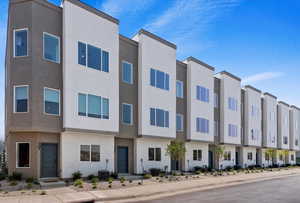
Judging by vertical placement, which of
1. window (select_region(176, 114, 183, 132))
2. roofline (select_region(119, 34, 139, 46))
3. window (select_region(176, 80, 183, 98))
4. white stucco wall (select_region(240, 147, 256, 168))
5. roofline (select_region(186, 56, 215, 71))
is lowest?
white stucco wall (select_region(240, 147, 256, 168))

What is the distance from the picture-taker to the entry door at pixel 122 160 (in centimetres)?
2598

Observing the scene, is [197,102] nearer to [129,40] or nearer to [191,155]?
[191,155]

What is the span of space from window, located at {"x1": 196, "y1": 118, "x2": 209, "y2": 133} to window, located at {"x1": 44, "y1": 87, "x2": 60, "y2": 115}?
17906 mm

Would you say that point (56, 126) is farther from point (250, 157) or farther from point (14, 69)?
point (250, 157)

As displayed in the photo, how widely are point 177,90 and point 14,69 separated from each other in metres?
17.4

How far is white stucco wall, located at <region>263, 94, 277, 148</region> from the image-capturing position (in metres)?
51.2

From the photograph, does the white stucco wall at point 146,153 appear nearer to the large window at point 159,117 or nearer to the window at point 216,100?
the large window at point 159,117

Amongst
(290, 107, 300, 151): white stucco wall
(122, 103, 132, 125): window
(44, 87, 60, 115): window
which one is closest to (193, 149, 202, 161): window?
(122, 103, 132, 125): window

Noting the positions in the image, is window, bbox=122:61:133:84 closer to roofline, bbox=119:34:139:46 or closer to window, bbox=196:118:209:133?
roofline, bbox=119:34:139:46

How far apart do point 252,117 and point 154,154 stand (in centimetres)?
2420

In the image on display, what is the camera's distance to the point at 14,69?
1989cm

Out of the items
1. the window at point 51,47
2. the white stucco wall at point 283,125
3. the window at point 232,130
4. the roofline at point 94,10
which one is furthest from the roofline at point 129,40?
the white stucco wall at point 283,125

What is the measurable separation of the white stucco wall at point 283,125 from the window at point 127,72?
3975cm

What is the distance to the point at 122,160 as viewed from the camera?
26250 mm
